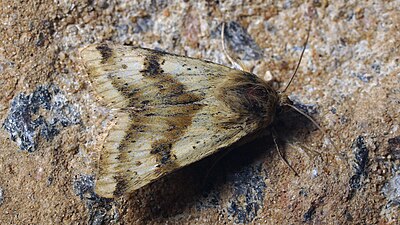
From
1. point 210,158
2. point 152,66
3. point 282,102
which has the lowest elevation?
point 210,158

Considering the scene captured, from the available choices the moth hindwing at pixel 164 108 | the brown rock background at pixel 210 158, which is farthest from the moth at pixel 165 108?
the brown rock background at pixel 210 158

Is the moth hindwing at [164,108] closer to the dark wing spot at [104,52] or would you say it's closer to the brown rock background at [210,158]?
the dark wing spot at [104,52]

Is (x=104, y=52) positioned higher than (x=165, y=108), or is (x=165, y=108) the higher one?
(x=104, y=52)

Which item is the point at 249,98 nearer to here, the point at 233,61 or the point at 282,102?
the point at 282,102

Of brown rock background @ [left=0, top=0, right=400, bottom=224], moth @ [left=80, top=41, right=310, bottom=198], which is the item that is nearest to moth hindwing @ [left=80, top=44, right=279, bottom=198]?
moth @ [left=80, top=41, right=310, bottom=198]

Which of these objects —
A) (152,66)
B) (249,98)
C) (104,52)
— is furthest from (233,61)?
(104,52)

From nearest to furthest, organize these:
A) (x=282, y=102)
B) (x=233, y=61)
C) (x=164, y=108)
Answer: (x=164, y=108), (x=282, y=102), (x=233, y=61)

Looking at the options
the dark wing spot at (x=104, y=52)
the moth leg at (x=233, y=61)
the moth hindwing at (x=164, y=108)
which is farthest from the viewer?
the moth leg at (x=233, y=61)
